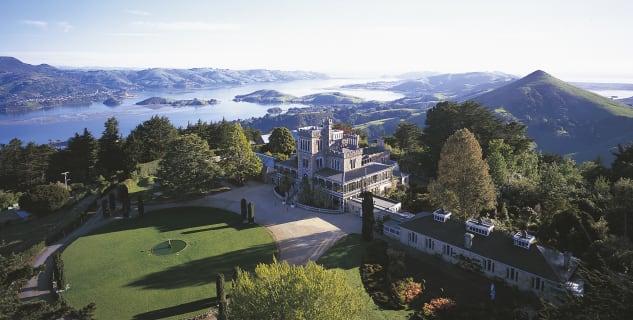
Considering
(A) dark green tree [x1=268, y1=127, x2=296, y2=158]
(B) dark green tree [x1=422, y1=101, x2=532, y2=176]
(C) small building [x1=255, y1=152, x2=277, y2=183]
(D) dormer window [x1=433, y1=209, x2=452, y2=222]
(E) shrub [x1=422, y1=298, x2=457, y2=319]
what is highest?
(B) dark green tree [x1=422, y1=101, x2=532, y2=176]

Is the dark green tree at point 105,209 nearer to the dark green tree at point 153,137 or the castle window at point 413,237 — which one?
the dark green tree at point 153,137

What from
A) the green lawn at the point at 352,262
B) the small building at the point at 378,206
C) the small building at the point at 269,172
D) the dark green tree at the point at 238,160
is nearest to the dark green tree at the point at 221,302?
the green lawn at the point at 352,262

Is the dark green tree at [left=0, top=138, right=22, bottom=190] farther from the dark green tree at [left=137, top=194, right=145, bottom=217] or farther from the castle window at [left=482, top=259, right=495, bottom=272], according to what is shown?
the castle window at [left=482, top=259, right=495, bottom=272]

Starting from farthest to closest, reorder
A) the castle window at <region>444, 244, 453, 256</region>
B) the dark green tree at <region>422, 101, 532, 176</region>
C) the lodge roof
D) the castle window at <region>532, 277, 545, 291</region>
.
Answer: the dark green tree at <region>422, 101, 532, 176</region>, the castle window at <region>444, 244, 453, 256</region>, the lodge roof, the castle window at <region>532, 277, 545, 291</region>

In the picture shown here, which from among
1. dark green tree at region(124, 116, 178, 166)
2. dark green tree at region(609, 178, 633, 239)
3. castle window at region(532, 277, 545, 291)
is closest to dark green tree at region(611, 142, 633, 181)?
dark green tree at region(609, 178, 633, 239)

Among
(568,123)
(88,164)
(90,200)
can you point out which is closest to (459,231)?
(90,200)

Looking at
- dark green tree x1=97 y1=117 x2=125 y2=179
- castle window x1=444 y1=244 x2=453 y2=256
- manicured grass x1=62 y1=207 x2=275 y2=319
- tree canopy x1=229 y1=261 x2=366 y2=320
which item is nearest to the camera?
tree canopy x1=229 y1=261 x2=366 y2=320

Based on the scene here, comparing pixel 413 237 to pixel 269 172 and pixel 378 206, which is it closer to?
pixel 378 206

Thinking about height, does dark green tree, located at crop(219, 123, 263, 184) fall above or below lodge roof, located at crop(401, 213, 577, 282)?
above
